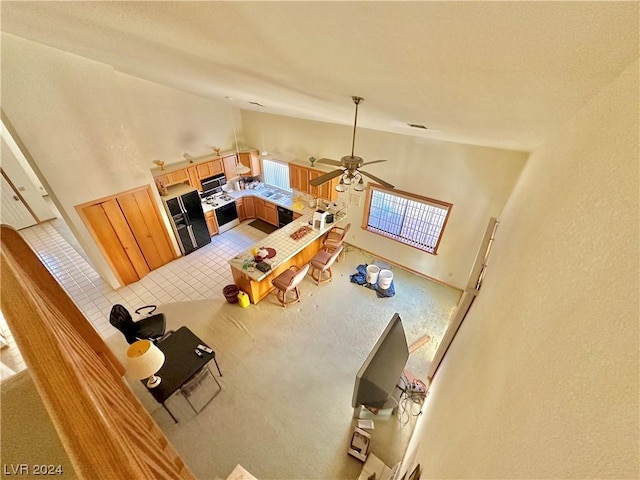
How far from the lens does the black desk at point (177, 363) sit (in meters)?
2.87

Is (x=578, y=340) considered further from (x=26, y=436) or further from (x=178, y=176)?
(x=178, y=176)

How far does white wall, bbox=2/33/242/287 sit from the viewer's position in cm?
347

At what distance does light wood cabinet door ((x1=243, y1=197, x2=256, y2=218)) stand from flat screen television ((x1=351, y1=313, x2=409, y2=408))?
5.83 meters

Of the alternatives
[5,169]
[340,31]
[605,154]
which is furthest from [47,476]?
[5,169]

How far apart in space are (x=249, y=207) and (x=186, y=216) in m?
1.93

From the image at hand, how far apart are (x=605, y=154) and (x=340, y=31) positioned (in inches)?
36.7

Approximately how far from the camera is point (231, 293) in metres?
4.79

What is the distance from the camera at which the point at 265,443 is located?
3080 millimetres

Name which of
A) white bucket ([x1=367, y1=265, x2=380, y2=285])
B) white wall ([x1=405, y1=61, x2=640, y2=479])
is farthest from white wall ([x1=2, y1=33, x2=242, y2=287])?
white wall ([x1=405, y1=61, x2=640, y2=479])

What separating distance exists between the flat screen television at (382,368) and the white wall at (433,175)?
3.11m

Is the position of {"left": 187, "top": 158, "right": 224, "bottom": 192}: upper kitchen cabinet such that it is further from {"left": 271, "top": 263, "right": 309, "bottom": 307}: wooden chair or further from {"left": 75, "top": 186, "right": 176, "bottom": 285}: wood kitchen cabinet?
{"left": 271, "top": 263, "right": 309, "bottom": 307}: wooden chair

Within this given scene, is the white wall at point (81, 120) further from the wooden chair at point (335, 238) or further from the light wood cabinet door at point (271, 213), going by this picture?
the wooden chair at point (335, 238)

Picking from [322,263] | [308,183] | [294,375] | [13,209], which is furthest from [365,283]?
[13,209]

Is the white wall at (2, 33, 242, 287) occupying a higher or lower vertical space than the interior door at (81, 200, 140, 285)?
higher
